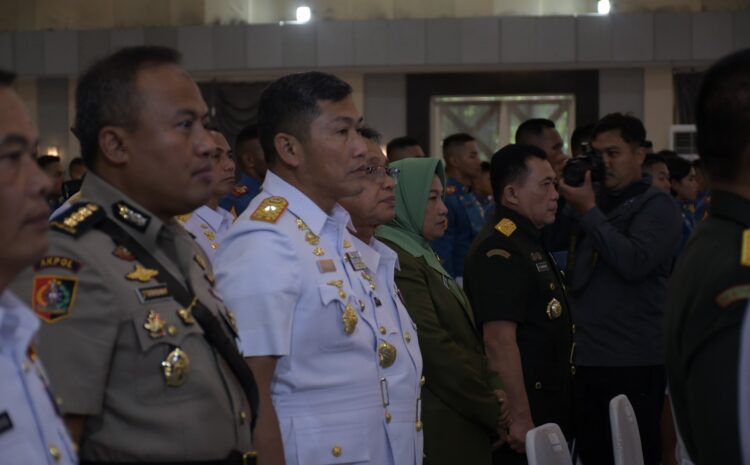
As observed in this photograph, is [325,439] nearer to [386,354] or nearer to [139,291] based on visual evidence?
[386,354]

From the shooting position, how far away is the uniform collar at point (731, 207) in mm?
1709

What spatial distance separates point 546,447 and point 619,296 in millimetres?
1910

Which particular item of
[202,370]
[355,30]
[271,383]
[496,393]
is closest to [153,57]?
[202,370]

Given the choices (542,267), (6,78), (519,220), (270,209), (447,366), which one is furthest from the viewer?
(519,220)

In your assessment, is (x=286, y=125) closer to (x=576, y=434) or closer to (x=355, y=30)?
(x=576, y=434)

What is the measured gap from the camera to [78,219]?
1813mm

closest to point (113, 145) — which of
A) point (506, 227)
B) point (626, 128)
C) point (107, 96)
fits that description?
point (107, 96)

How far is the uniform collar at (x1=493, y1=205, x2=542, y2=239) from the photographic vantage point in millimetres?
3871

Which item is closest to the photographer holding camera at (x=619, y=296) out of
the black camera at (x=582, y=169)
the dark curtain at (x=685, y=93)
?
the black camera at (x=582, y=169)

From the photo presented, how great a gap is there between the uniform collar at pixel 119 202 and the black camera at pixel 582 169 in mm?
2944

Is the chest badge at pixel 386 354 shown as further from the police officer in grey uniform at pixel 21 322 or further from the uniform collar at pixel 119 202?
the police officer in grey uniform at pixel 21 322

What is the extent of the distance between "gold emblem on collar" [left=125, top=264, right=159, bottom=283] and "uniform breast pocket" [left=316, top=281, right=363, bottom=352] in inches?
24.9

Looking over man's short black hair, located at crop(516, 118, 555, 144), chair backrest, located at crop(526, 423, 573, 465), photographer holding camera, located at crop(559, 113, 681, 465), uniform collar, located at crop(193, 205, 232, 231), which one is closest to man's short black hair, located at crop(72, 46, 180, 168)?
chair backrest, located at crop(526, 423, 573, 465)

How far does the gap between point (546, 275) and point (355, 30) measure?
8.98 meters
